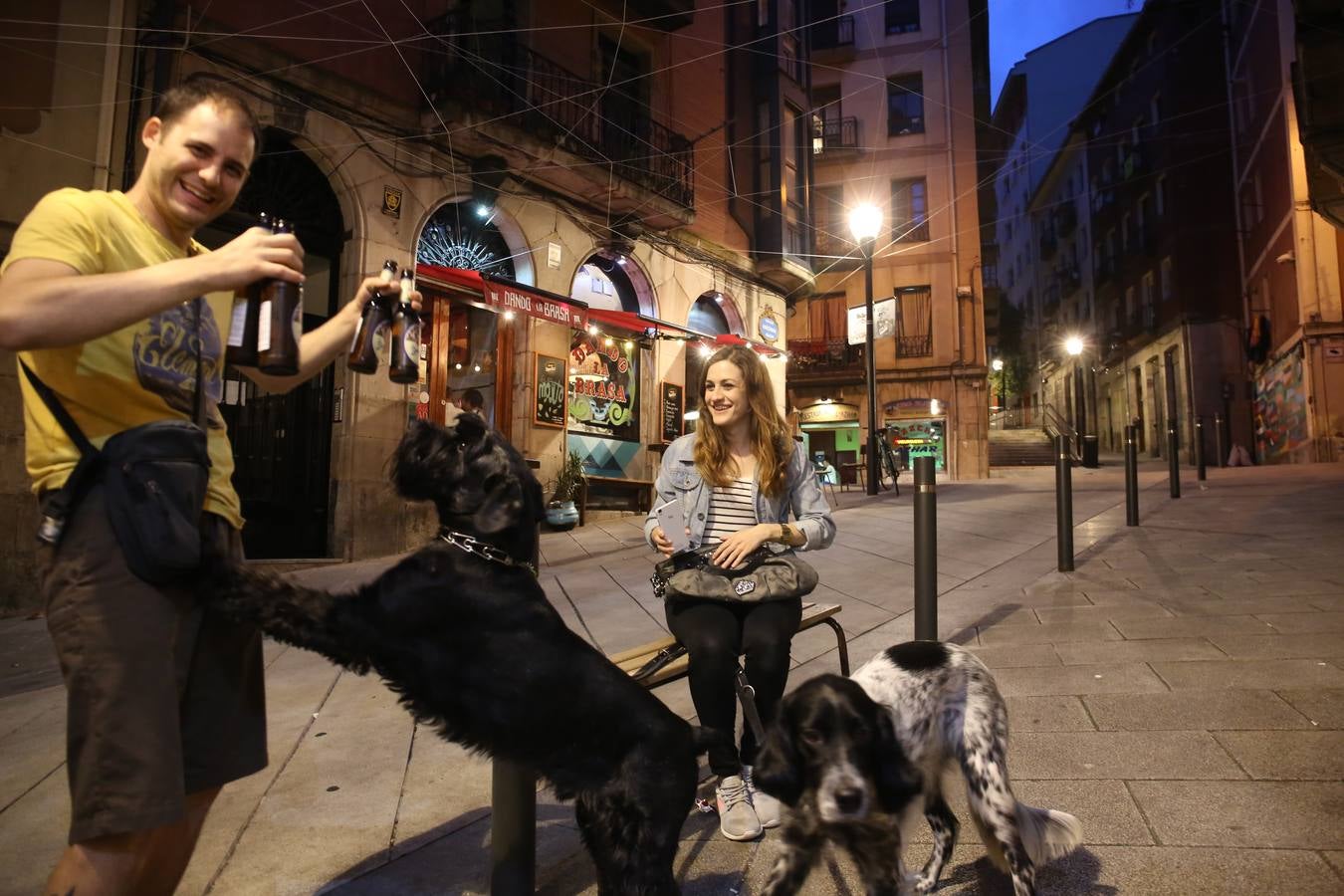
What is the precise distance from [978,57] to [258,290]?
110 feet

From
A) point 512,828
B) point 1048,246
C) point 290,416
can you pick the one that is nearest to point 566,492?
point 290,416

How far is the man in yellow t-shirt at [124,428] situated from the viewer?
1201 millimetres

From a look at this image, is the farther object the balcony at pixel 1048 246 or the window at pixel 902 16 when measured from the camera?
the balcony at pixel 1048 246

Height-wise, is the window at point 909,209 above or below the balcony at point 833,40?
below

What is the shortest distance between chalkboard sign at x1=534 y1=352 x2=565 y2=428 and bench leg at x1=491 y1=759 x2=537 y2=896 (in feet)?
29.8

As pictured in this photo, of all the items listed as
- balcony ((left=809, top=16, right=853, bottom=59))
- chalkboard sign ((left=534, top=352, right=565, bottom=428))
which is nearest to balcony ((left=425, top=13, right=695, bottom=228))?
chalkboard sign ((left=534, top=352, right=565, bottom=428))

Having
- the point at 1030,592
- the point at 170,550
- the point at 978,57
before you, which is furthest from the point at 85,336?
the point at 978,57

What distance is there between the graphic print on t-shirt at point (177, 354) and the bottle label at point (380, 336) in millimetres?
333

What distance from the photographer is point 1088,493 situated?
11500 millimetres

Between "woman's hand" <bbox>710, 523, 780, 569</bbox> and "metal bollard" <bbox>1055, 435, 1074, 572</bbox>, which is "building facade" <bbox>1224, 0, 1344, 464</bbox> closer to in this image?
"metal bollard" <bbox>1055, 435, 1074, 572</bbox>

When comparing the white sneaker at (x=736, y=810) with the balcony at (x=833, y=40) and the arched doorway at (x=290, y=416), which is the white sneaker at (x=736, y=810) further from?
the balcony at (x=833, y=40)

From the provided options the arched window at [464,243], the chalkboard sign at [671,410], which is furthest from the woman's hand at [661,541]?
the chalkboard sign at [671,410]

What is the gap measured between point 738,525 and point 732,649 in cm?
55

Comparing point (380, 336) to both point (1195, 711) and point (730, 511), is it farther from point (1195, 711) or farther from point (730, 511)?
point (1195, 711)
